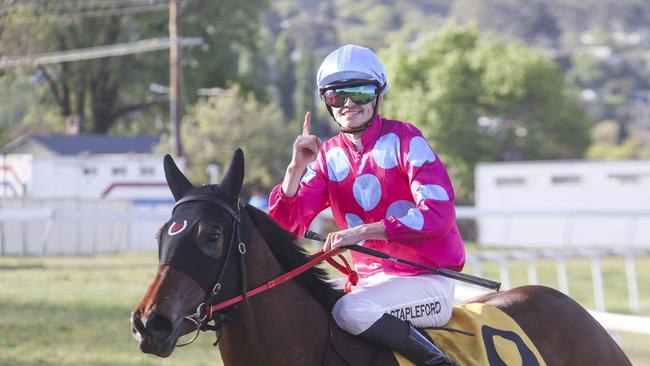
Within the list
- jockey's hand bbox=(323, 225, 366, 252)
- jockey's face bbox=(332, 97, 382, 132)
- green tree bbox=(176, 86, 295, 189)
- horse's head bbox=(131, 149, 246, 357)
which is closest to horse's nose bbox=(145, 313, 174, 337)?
horse's head bbox=(131, 149, 246, 357)

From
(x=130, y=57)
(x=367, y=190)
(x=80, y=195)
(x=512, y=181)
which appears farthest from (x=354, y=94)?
(x=130, y=57)

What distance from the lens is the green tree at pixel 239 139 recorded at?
4366 centimetres

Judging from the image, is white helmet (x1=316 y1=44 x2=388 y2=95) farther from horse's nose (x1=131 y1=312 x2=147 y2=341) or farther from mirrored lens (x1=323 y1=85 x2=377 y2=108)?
horse's nose (x1=131 y1=312 x2=147 y2=341)

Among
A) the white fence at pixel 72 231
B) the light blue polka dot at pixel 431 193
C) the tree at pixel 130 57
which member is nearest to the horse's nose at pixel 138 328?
the light blue polka dot at pixel 431 193

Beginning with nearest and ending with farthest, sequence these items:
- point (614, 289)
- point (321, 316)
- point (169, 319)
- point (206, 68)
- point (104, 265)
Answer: point (169, 319) → point (321, 316) → point (614, 289) → point (104, 265) → point (206, 68)

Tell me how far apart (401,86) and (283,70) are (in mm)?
41084

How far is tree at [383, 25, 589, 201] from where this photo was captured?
58.0 m

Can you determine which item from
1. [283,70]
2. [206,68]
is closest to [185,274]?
[206,68]

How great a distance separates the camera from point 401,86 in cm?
6144

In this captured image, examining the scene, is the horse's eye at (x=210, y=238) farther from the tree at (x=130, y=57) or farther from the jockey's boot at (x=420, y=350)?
the tree at (x=130, y=57)

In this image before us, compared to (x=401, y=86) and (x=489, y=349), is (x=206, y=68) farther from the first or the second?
(x=489, y=349)

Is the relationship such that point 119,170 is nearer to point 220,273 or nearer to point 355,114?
point 355,114

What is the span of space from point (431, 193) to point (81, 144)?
1575 inches

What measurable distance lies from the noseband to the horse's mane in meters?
0.18
